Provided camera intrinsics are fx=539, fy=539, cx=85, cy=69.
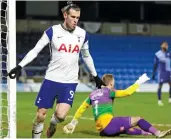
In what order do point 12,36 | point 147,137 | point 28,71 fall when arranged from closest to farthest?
point 12,36
point 147,137
point 28,71

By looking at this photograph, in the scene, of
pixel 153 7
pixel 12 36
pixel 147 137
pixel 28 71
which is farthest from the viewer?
pixel 153 7

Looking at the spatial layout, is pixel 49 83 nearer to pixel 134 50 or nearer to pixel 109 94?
pixel 109 94

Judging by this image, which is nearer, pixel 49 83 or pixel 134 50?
pixel 49 83

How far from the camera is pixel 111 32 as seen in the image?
34.1m

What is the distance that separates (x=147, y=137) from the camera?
907cm

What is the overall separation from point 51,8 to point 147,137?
25842mm

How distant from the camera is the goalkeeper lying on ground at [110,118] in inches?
344

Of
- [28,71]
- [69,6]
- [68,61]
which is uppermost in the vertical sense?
[69,6]

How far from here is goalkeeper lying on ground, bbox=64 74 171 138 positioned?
28.6 ft

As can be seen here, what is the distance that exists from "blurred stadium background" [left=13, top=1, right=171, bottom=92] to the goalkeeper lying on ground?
21077mm

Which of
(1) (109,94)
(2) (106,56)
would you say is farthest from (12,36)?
(2) (106,56)

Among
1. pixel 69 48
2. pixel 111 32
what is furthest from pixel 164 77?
pixel 111 32

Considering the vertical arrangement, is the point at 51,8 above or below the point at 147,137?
above

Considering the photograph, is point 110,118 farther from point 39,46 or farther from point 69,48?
point 39,46
